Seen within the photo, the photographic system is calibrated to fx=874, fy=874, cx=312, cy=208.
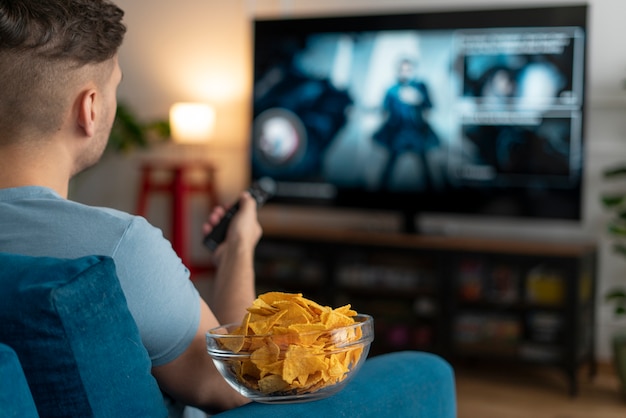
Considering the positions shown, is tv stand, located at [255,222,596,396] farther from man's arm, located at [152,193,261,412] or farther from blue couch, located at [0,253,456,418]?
blue couch, located at [0,253,456,418]

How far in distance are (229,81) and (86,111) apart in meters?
3.81

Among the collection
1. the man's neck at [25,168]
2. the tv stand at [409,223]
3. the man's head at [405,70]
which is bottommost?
the tv stand at [409,223]

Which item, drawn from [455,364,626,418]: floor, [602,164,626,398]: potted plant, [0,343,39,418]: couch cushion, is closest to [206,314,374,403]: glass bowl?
[0,343,39,418]: couch cushion

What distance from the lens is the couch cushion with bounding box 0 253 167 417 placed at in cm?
92

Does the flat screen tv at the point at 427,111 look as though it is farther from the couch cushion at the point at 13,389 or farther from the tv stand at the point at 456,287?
the couch cushion at the point at 13,389

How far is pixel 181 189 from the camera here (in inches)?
194

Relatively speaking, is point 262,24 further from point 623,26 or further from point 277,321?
point 277,321

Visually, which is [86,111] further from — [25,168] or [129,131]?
[129,131]

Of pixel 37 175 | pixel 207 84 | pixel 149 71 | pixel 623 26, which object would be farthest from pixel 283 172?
pixel 37 175

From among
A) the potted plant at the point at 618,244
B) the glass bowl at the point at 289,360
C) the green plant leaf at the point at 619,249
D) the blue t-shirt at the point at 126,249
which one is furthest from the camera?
the green plant leaf at the point at 619,249

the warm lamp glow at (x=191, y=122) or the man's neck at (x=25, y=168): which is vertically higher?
the warm lamp glow at (x=191, y=122)

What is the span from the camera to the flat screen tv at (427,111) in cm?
388

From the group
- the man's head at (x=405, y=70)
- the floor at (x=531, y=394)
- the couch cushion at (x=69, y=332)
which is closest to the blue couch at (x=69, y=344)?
the couch cushion at (x=69, y=332)

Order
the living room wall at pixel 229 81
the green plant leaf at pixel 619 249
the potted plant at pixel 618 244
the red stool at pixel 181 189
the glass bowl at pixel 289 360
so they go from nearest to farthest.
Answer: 1. the glass bowl at pixel 289 360
2. the potted plant at pixel 618 244
3. the green plant leaf at pixel 619 249
4. the living room wall at pixel 229 81
5. the red stool at pixel 181 189
